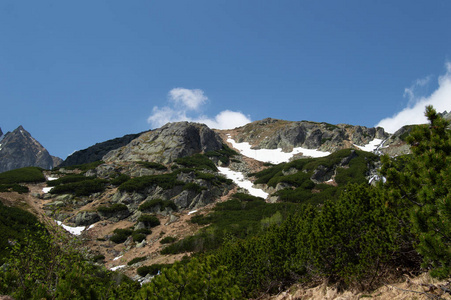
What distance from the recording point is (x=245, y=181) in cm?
6762

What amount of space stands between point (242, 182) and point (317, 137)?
45916 mm

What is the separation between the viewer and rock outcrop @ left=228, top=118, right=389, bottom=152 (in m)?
93.2

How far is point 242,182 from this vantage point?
2623 inches

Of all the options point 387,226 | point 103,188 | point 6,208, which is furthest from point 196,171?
point 387,226

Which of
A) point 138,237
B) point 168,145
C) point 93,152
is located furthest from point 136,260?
point 93,152

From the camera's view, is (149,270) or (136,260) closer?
(149,270)

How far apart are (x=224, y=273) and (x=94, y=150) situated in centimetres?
11055

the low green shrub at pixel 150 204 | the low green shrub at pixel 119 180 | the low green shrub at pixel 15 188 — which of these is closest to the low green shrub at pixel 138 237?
the low green shrub at pixel 150 204

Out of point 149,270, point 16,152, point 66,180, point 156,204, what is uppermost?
point 16,152

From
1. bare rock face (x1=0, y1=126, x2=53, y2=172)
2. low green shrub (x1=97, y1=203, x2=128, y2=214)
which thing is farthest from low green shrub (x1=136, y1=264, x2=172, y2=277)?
bare rock face (x1=0, y1=126, x2=53, y2=172)

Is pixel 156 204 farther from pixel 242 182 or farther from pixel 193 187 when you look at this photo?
pixel 242 182

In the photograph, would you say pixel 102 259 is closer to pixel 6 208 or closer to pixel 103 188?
pixel 6 208

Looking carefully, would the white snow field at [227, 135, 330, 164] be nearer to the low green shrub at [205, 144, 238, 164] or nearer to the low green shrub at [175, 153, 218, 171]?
the low green shrub at [205, 144, 238, 164]

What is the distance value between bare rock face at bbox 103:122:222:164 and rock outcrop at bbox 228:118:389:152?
23.5 meters
